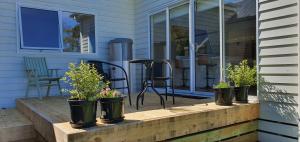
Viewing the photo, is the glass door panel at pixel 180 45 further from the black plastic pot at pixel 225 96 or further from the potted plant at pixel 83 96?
the potted plant at pixel 83 96

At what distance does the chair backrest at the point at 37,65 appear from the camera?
4582 millimetres

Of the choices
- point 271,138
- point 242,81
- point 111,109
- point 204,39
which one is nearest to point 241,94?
point 242,81

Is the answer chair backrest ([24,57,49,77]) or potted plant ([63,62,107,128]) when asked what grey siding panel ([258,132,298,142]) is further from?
chair backrest ([24,57,49,77])

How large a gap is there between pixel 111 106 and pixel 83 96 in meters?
0.26

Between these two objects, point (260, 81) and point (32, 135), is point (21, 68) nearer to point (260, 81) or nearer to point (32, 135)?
point (32, 135)

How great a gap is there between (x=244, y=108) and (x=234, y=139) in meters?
0.43

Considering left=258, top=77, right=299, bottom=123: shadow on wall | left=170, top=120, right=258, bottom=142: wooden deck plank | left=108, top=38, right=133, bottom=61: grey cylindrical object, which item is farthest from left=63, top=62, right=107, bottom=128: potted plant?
left=108, top=38, right=133, bottom=61: grey cylindrical object

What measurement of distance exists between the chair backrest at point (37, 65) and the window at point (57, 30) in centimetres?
26

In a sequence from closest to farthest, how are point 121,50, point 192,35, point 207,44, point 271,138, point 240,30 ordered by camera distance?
1. point 271,138
2. point 240,30
3. point 207,44
4. point 192,35
5. point 121,50

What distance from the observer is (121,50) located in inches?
216

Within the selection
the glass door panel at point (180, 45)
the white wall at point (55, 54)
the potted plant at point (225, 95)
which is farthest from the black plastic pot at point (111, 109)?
the white wall at point (55, 54)

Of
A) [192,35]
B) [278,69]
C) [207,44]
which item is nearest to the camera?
[278,69]

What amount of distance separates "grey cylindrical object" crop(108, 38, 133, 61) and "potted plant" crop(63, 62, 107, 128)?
336 centimetres

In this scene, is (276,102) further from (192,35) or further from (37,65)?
(37,65)
